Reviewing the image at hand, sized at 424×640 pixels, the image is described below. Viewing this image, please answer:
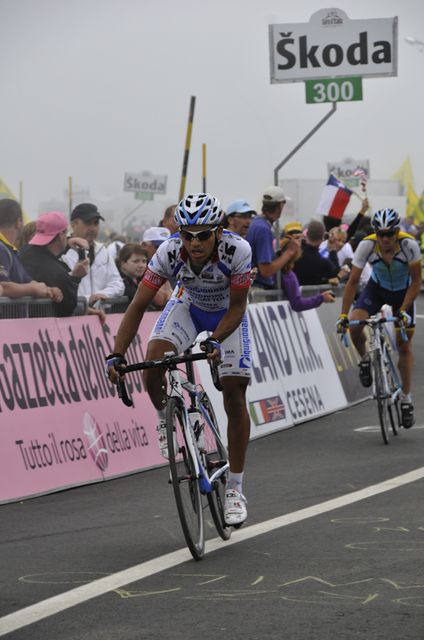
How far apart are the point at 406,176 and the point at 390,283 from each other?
4487 cm

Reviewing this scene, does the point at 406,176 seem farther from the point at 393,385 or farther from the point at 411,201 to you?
the point at 393,385

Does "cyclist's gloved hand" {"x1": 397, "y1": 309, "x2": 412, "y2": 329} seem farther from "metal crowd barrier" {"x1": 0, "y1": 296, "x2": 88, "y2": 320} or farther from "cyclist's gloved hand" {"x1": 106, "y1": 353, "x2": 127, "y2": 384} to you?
"cyclist's gloved hand" {"x1": 106, "y1": 353, "x2": 127, "y2": 384}

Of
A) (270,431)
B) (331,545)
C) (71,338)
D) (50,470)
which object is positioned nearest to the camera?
(331,545)

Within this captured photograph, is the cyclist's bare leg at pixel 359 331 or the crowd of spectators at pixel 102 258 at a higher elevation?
the crowd of spectators at pixel 102 258

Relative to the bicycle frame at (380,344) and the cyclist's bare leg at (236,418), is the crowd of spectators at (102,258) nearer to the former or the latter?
the bicycle frame at (380,344)

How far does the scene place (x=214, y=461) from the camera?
753 cm

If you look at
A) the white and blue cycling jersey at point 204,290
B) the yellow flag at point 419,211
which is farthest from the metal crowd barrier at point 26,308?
the yellow flag at point 419,211

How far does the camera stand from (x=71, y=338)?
405 inches

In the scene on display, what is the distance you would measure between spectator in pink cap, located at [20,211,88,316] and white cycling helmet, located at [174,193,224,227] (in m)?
3.35

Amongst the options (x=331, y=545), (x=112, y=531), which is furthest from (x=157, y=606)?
(x=112, y=531)

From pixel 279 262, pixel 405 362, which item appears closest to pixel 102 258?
pixel 279 262

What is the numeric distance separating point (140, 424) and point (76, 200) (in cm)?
4419

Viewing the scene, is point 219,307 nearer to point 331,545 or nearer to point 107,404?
point 331,545

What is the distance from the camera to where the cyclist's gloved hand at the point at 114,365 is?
702 cm
